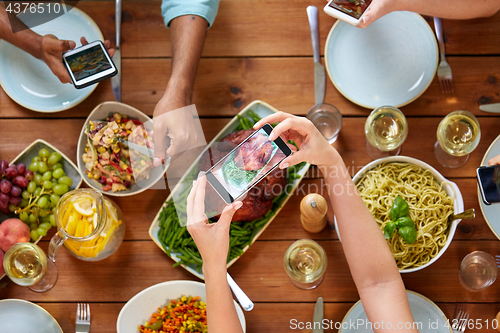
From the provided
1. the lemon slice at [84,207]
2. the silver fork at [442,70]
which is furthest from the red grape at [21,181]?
the silver fork at [442,70]

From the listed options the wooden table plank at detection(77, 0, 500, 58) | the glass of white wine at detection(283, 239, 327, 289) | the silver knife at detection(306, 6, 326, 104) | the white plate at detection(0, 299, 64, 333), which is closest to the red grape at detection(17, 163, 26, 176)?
the white plate at detection(0, 299, 64, 333)

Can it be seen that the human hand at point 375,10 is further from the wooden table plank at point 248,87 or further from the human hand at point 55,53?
the human hand at point 55,53

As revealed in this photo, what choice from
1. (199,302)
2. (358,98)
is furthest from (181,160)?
(358,98)

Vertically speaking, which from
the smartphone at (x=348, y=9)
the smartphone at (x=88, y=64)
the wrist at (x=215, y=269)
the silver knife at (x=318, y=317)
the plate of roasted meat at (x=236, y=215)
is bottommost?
the silver knife at (x=318, y=317)

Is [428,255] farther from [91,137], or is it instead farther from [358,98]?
[91,137]

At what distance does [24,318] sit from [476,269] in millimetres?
1860

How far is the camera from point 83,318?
1.54 meters

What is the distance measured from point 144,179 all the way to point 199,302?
554 mm

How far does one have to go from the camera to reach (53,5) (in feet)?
5.38

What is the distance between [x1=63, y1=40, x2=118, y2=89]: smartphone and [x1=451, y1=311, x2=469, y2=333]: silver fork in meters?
1.73

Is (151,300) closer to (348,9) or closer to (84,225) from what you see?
(84,225)

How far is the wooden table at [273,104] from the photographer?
5.05ft

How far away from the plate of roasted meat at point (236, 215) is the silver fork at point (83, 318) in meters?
0.42

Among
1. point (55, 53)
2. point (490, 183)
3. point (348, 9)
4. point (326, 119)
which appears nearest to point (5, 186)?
point (55, 53)
